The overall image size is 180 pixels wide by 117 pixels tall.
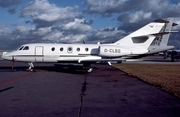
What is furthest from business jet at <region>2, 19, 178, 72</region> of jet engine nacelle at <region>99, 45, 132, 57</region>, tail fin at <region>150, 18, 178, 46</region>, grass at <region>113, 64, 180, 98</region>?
grass at <region>113, 64, 180, 98</region>

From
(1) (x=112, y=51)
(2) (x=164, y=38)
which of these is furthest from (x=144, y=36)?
(2) (x=164, y=38)

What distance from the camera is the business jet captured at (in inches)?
734

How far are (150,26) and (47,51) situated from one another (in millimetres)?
10492

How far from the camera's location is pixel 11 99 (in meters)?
7.50

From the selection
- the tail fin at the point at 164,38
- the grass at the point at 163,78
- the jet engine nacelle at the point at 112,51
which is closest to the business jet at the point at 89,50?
the jet engine nacelle at the point at 112,51

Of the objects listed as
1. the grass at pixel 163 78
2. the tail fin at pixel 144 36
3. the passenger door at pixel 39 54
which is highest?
the tail fin at pixel 144 36

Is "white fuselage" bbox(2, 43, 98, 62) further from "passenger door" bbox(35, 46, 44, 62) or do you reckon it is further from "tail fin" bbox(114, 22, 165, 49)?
"tail fin" bbox(114, 22, 165, 49)

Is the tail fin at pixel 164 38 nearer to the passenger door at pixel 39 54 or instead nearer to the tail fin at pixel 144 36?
the tail fin at pixel 144 36

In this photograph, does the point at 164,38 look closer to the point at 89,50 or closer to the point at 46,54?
the point at 89,50

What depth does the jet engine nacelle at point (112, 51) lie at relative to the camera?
1833cm

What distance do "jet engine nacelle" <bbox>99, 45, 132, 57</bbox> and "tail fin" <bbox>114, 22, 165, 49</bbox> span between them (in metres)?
1.10

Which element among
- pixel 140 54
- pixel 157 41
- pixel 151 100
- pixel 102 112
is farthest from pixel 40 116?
pixel 157 41

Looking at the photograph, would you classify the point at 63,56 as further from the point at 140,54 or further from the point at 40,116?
the point at 40,116

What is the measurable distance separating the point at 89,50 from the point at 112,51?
229 cm
